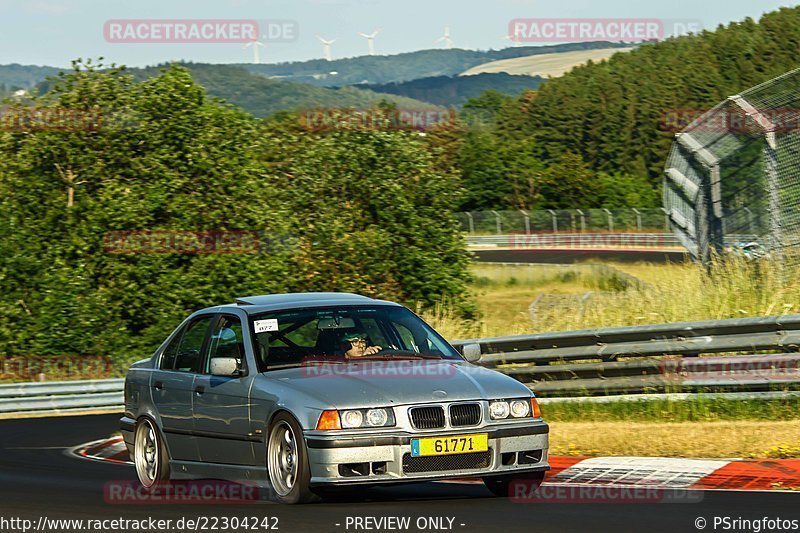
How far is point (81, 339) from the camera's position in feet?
113

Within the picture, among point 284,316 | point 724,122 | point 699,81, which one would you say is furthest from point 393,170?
point 699,81

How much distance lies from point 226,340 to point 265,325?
50cm

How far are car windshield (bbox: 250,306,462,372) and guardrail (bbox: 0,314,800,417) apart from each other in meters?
2.74

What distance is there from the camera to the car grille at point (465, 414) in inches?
309

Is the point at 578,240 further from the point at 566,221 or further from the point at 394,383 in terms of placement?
the point at 394,383

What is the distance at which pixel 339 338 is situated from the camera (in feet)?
29.4

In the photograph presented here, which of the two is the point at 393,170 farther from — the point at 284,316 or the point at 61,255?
the point at 284,316

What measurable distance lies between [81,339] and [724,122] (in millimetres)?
23832

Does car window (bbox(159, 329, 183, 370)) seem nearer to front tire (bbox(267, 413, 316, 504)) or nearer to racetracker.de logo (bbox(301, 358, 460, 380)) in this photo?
racetracker.de logo (bbox(301, 358, 460, 380))

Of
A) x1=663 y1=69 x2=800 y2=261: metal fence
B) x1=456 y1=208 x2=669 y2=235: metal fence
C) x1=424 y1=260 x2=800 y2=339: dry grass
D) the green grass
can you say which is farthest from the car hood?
x1=456 y1=208 x2=669 y2=235: metal fence

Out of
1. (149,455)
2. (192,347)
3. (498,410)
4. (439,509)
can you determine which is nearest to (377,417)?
(439,509)

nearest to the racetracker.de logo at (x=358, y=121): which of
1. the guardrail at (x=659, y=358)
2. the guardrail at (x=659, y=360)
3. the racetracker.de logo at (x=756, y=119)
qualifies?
the guardrail at (x=659, y=360)

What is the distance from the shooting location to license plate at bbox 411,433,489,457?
770 cm

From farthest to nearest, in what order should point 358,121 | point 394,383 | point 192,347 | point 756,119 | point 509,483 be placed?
point 358,121 → point 756,119 → point 192,347 → point 509,483 → point 394,383
